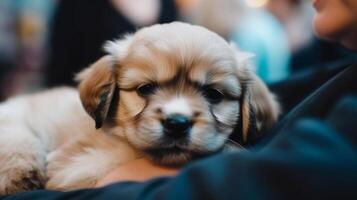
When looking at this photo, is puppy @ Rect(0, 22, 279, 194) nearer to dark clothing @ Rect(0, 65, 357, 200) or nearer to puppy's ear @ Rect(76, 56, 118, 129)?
puppy's ear @ Rect(76, 56, 118, 129)

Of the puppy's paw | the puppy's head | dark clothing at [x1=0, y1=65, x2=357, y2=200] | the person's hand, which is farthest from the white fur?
the puppy's paw

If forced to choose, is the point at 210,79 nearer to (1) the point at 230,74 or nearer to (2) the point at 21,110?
(1) the point at 230,74

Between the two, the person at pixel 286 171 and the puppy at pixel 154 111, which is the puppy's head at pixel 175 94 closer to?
the puppy at pixel 154 111

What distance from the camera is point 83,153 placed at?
1400 mm

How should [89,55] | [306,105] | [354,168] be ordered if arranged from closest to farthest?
[354,168] < [306,105] < [89,55]

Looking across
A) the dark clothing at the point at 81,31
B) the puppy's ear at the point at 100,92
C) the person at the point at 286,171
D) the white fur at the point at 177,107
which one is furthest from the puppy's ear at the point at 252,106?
the dark clothing at the point at 81,31

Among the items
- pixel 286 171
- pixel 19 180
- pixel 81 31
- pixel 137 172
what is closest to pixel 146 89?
pixel 137 172

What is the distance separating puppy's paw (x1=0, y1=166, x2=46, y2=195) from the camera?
136 centimetres

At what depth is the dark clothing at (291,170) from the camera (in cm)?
85

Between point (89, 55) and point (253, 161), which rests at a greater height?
point (253, 161)

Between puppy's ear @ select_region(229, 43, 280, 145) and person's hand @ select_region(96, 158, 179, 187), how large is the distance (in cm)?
25

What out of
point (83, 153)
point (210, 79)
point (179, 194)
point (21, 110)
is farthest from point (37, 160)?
point (179, 194)

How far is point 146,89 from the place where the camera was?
1326mm

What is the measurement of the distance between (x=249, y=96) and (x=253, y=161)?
56 cm
